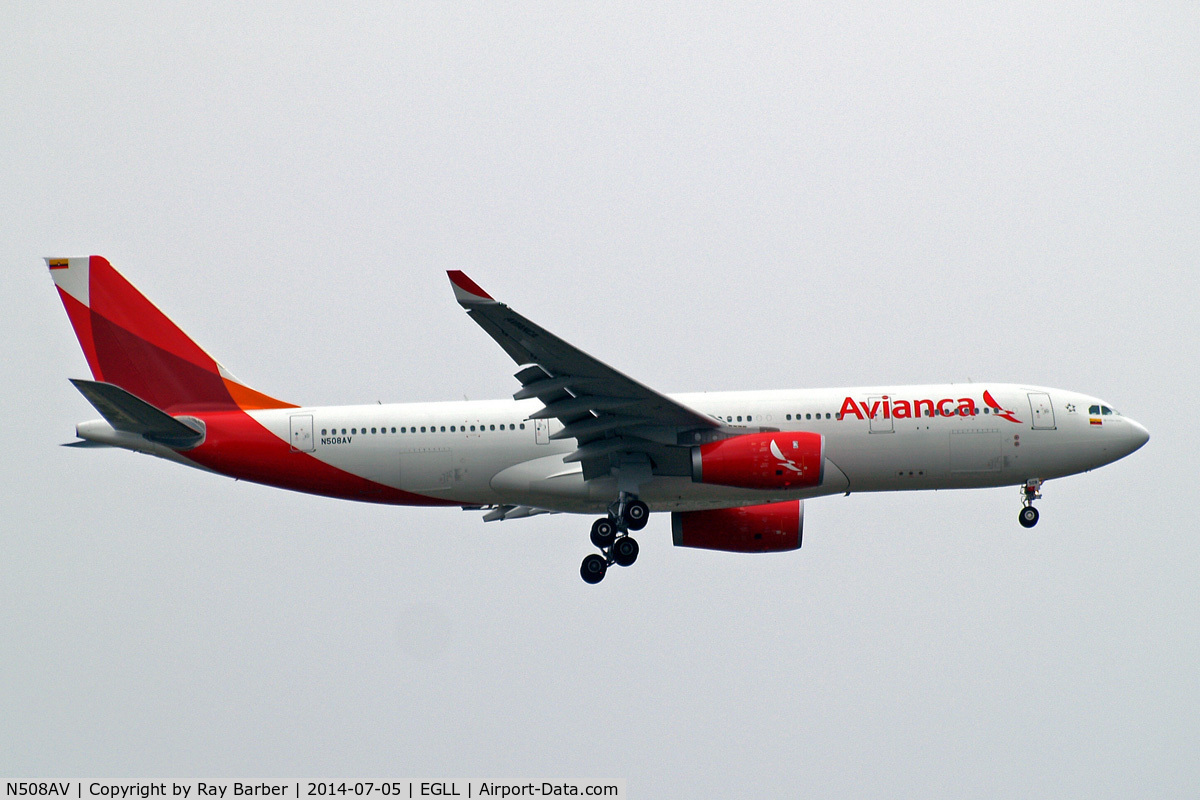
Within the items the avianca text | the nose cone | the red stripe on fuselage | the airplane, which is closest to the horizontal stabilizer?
the airplane

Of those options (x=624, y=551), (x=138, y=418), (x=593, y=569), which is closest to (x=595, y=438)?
(x=624, y=551)

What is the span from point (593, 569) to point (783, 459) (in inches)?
234

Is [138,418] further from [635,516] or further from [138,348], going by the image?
[635,516]

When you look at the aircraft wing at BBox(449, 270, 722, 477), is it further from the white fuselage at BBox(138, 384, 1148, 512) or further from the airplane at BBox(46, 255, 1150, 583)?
the white fuselage at BBox(138, 384, 1148, 512)

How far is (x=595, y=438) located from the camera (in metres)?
31.8

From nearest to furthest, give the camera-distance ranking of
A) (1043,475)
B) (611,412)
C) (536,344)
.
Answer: (536,344)
(611,412)
(1043,475)

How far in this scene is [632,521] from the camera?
32125 mm

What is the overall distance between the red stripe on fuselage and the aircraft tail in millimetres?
1102

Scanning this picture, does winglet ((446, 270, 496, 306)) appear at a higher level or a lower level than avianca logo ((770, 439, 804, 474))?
higher

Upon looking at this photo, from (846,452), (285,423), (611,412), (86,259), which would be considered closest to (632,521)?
(611,412)

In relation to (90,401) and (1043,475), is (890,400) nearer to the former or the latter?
(1043,475)

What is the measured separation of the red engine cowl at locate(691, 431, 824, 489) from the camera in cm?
3041

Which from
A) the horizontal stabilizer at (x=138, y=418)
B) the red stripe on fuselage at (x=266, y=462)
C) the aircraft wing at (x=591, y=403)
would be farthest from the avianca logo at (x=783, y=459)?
the horizontal stabilizer at (x=138, y=418)

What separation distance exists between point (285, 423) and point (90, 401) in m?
4.69
